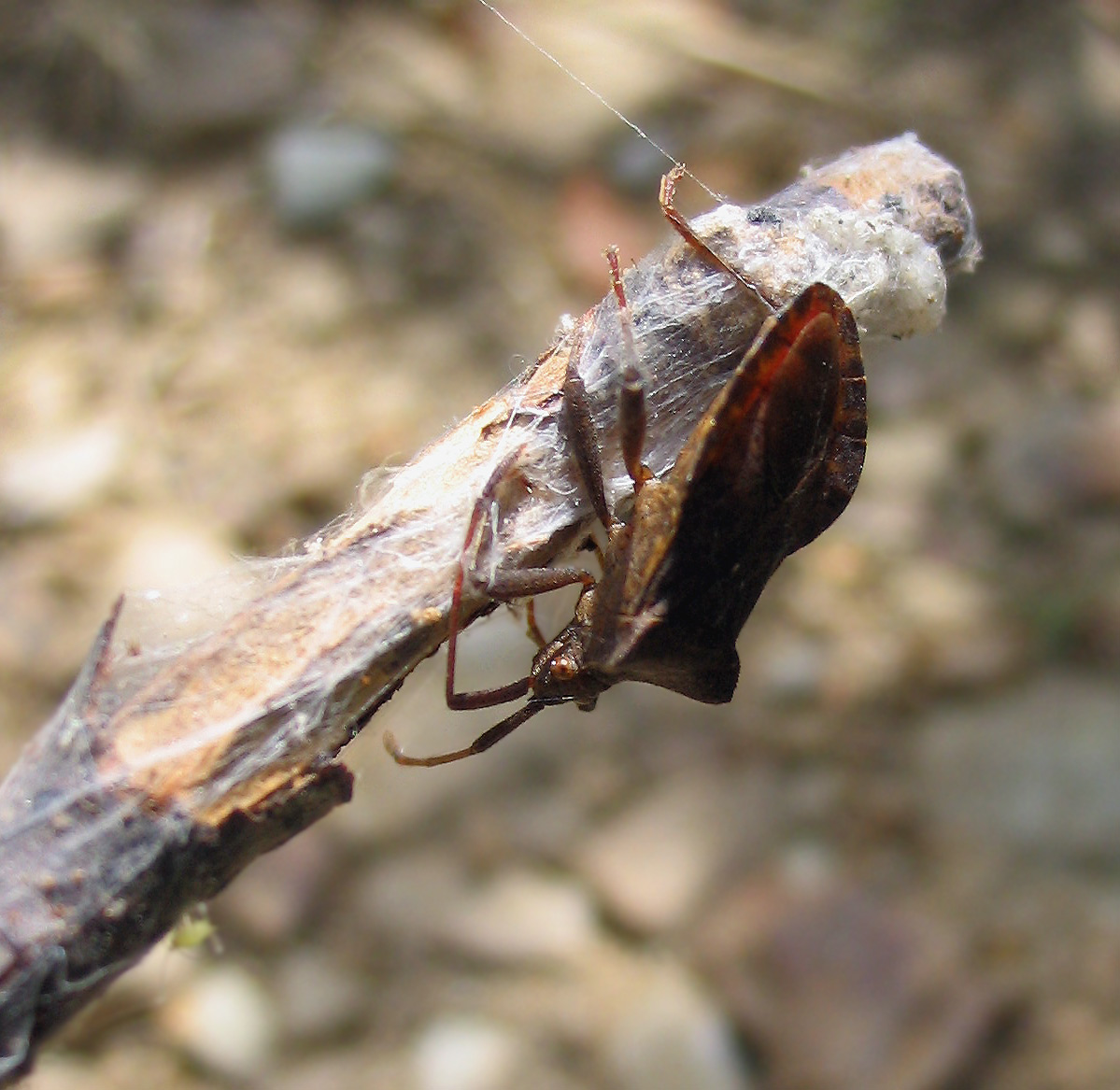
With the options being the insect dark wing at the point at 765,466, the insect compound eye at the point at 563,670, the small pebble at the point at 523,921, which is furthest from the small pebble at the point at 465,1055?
the insect dark wing at the point at 765,466

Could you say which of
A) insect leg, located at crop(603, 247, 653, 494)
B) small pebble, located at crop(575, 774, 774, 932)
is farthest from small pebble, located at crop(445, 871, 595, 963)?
insect leg, located at crop(603, 247, 653, 494)

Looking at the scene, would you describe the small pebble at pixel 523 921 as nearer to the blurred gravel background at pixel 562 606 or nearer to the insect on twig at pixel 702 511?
the blurred gravel background at pixel 562 606

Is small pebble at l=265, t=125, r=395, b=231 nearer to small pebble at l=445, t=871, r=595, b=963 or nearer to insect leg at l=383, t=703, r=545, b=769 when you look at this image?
small pebble at l=445, t=871, r=595, b=963

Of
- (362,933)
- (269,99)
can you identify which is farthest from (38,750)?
(269,99)

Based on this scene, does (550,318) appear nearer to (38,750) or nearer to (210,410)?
A: (210,410)

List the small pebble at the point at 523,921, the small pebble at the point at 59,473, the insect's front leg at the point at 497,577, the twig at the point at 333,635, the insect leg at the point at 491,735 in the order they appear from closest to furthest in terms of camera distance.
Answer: the twig at the point at 333,635 < the insect's front leg at the point at 497,577 < the insect leg at the point at 491,735 < the small pebble at the point at 523,921 < the small pebble at the point at 59,473

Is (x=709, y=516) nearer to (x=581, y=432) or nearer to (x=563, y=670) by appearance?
(x=581, y=432)

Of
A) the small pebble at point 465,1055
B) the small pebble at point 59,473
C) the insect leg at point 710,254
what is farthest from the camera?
the small pebble at point 59,473
